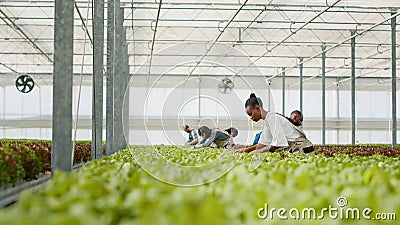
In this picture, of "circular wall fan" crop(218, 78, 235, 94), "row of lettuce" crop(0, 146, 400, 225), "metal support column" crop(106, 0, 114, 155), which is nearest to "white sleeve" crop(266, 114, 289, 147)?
"metal support column" crop(106, 0, 114, 155)

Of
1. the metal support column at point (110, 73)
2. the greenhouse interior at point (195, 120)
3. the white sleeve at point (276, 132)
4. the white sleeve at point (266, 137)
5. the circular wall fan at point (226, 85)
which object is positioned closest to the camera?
the greenhouse interior at point (195, 120)

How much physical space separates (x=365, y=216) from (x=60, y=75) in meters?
3.66

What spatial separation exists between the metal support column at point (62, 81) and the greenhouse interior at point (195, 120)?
0.4 inches

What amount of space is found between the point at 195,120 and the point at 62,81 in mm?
21753

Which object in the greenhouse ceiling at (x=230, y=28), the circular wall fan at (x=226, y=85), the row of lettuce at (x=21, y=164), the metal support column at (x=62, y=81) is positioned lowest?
the row of lettuce at (x=21, y=164)

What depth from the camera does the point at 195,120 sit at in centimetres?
2688

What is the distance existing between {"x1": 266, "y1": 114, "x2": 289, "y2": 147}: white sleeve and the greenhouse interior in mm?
25

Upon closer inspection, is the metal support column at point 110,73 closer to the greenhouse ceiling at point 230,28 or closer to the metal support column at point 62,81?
the greenhouse ceiling at point 230,28

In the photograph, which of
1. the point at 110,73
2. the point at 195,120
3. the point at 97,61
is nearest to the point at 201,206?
the point at 97,61

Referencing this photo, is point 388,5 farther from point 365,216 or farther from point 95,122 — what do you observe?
point 365,216

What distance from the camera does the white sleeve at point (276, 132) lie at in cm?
719

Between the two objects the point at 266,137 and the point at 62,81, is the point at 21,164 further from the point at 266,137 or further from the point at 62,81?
the point at 266,137

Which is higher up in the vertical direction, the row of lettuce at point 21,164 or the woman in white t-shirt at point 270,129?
the woman in white t-shirt at point 270,129

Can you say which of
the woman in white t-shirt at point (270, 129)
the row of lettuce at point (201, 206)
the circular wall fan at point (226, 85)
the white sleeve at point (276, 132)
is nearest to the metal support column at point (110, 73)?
the woman in white t-shirt at point (270, 129)
